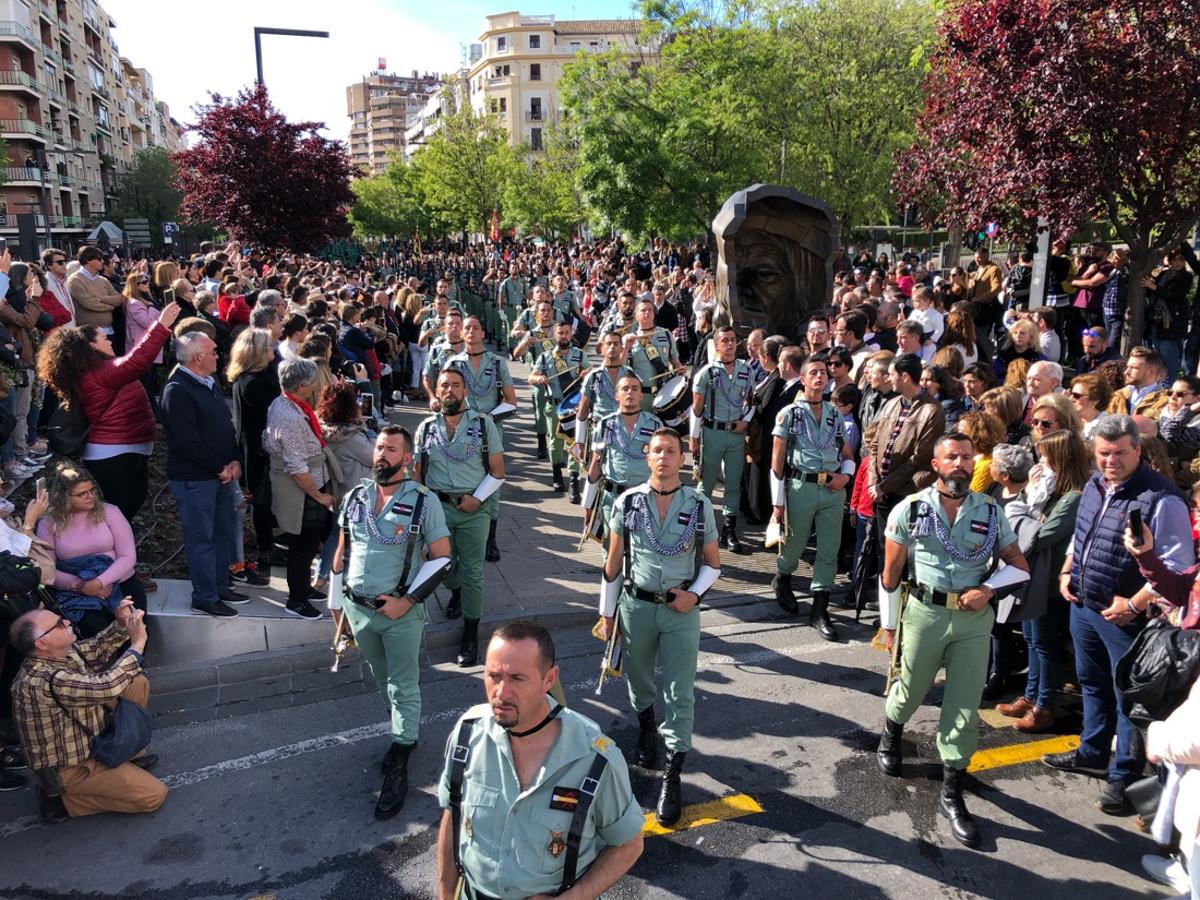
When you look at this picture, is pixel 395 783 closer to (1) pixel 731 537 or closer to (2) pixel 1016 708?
(2) pixel 1016 708

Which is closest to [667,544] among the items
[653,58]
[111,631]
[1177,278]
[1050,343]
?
[111,631]

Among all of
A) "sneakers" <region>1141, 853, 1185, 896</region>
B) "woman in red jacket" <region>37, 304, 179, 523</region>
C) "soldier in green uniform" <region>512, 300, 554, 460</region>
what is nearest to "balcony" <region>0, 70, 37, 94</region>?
"soldier in green uniform" <region>512, 300, 554, 460</region>

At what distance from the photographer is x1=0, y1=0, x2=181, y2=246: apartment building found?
51812mm

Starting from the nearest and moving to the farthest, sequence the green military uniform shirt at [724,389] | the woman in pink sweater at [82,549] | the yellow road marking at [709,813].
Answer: the yellow road marking at [709,813] < the woman in pink sweater at [82,549] < the green military uniform shirt at [724,389]

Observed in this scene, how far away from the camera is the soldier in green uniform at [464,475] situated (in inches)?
248

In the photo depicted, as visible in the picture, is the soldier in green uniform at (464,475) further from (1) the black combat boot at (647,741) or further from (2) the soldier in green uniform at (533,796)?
(2) the soldier in green uniform at (533,796)

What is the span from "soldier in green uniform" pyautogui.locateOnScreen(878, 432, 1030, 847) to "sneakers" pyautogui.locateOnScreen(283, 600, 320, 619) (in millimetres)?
4164

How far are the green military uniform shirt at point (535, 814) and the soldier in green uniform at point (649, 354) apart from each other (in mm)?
7002

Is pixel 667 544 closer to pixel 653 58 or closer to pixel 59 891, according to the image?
pixel 59 891

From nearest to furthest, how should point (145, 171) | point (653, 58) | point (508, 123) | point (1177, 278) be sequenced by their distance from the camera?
point (1177, 278)
point (653, 58)
point (145, 171)
point (508, 123)

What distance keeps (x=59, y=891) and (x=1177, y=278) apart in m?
13.0

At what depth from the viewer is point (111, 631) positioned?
4.77 meters

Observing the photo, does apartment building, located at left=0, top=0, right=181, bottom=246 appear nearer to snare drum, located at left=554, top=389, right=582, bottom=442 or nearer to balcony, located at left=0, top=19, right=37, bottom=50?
balcony, located at left=0, top=19, right=37, bottom=50

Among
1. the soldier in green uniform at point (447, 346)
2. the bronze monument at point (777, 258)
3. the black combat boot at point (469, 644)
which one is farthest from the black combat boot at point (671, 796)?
the bronze monument at point (777, 258)
